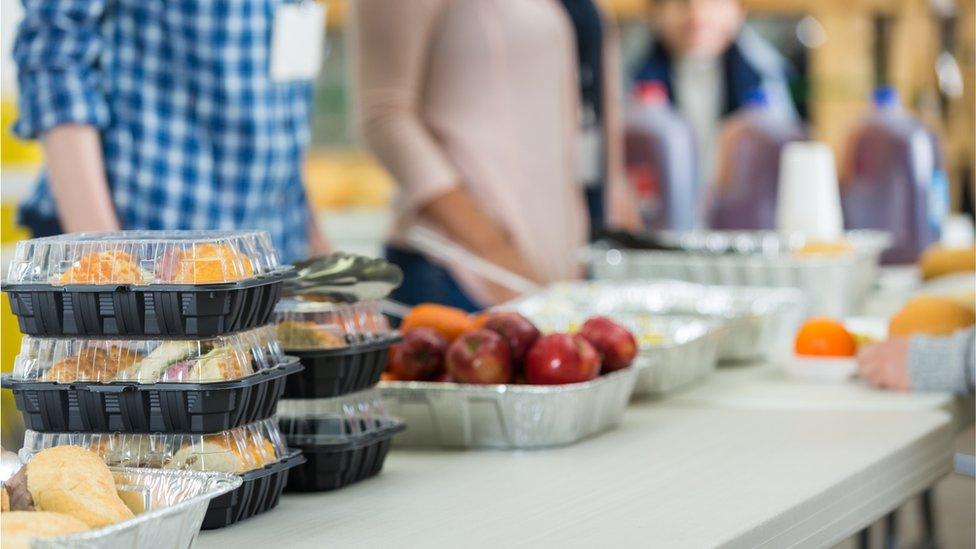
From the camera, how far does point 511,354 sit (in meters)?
1.36

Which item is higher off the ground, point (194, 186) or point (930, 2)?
point (930, 2)

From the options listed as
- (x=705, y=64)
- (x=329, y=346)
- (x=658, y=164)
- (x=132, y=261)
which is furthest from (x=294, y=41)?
(x=705, y=64)

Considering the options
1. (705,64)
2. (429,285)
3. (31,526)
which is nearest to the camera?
(31,526)

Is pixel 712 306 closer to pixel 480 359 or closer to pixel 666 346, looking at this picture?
pixel 666 346

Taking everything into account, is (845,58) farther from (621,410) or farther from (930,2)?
(621,410)

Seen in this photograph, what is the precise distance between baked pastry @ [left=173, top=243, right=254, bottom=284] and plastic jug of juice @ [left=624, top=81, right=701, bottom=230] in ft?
7.30

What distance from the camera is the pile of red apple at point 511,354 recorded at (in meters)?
1.33

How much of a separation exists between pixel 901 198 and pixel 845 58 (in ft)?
4.72

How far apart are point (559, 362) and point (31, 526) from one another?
636 mm

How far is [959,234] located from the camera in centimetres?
317

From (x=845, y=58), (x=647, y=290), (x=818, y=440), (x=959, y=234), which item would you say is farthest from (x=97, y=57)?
(x=845, y=58)

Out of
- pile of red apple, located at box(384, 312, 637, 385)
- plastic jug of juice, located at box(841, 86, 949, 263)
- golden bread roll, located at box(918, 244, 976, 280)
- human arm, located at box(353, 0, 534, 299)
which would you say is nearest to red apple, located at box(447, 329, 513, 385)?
pile of red apple, located at box(384, 312, 637, 385)

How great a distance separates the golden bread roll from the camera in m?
2.42

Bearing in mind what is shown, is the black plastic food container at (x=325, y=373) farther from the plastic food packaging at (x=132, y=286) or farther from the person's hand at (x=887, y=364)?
the person's hand at (x=887, y=364)
